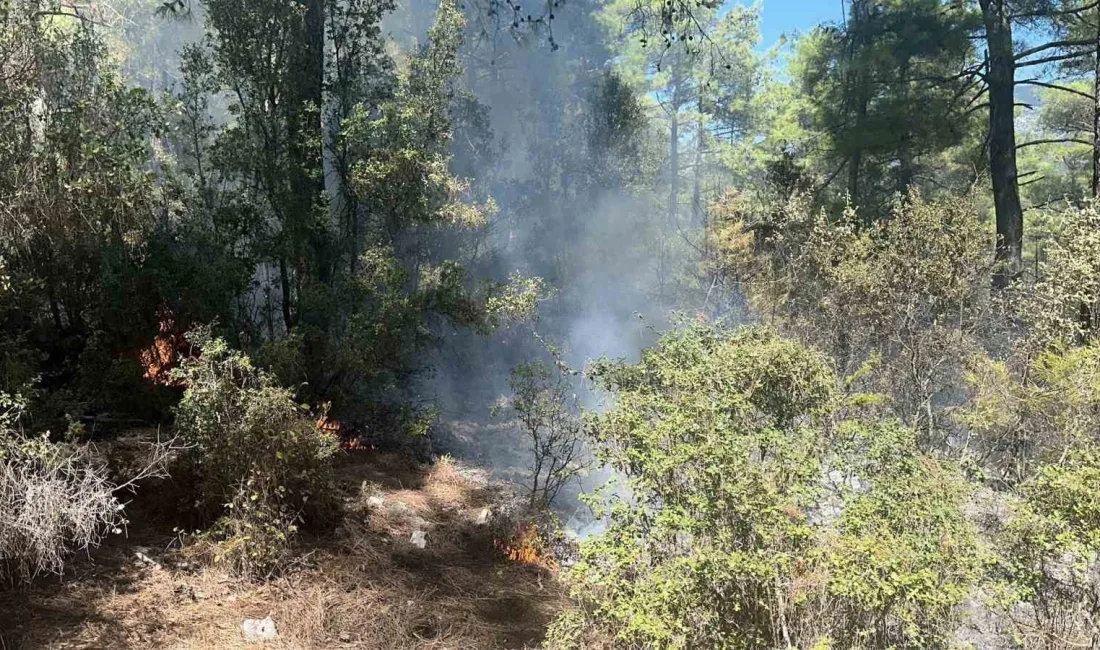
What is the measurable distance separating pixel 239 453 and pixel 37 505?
1248 millimetres

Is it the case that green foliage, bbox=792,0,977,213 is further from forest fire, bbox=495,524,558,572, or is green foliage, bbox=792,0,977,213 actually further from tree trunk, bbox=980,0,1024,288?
forest fire, bbox=495,524,558,572

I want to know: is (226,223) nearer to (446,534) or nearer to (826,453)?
(446,534)

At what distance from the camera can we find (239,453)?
178 inches

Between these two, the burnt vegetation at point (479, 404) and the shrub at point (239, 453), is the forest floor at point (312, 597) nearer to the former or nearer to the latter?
the burnt vegetation at point (479, 404)

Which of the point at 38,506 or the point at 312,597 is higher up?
the point at 38,506

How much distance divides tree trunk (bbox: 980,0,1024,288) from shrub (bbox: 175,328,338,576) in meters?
10.5

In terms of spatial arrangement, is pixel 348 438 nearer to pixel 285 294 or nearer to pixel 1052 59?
pixel 285 294

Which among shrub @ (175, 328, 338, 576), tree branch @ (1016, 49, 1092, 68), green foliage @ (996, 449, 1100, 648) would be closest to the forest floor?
shrub @ (175, 328, 338, 576)

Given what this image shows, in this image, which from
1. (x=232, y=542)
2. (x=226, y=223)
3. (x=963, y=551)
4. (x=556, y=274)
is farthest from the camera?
(x=556, y=274)

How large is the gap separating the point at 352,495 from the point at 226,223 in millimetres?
3682

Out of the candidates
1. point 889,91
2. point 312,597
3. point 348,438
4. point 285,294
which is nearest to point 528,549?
point 312,597

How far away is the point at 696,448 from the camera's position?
3145mm

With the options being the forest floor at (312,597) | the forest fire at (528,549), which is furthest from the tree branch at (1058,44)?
the forest floor at (312,597)

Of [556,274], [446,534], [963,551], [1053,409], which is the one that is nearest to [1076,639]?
[963,551]
